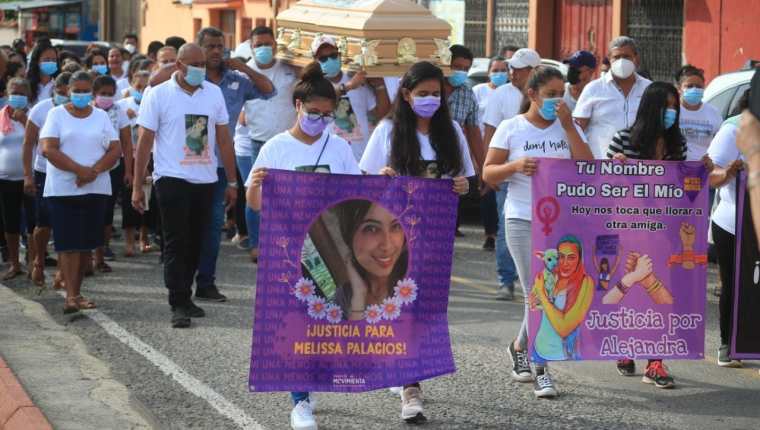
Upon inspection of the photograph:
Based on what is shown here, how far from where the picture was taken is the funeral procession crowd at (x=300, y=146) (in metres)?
7.54

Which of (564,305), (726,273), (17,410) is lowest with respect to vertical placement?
(17,410)

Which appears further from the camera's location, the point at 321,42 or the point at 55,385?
the point at 321,42

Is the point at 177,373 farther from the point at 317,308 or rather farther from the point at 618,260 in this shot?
the point at 618,260

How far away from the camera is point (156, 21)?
1725 inches

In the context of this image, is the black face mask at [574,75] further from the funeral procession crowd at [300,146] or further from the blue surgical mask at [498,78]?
the blue surgical mask at [498,78]

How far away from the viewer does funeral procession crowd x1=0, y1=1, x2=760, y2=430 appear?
24.7 feet

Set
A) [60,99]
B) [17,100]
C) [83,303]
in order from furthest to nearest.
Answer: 1. [17,100]
2. [60,99]
3. [83,303]

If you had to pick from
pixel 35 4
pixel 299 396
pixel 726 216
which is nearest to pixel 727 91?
pixel 726 216

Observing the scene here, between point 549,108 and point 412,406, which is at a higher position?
point 549,108

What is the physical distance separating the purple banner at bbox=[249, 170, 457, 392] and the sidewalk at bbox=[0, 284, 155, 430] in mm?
929

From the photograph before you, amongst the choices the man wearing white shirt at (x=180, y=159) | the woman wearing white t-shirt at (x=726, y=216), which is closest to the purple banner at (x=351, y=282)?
the woman wearing white t-shirt at (x=726, y=216)

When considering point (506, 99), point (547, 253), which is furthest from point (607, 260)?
point (506, 99)

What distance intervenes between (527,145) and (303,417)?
2.07m

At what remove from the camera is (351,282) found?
7094mm
